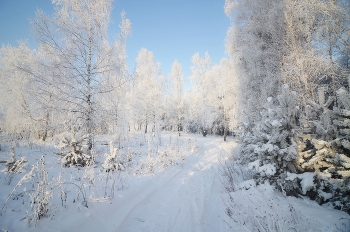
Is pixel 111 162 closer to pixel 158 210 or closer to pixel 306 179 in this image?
pixel 158 210

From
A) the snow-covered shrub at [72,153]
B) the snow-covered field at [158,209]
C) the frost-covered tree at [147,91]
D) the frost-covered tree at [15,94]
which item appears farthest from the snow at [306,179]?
the frost-covered tree at [147,91]

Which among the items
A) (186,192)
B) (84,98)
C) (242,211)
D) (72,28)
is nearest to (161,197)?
(186,192)

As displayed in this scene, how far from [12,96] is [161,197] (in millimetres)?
16310

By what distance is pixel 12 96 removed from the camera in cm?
1300

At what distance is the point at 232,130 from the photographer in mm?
7633

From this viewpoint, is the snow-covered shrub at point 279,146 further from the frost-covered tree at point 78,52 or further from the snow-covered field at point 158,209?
the frost-covered tree at point 78,52

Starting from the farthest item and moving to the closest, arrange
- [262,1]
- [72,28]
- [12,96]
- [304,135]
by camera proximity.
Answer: [12,96] < [262,1] < [72,28] < [304,135]

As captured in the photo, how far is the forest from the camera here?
3.08 meters

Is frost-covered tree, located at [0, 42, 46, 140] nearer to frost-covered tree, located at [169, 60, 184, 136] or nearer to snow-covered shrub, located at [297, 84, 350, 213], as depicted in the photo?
snow-covered shrub, located at [297, 84, 350, 213]

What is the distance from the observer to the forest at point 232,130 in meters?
3.08

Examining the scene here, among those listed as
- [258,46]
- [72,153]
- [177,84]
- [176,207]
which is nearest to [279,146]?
[176,207]

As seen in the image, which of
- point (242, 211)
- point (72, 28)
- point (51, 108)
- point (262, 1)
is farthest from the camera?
point (262, 1)

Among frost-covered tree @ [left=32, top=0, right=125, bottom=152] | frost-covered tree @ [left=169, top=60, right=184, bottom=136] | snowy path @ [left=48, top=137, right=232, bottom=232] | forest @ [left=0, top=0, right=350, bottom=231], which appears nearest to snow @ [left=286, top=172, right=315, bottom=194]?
forest @ [left=0, top=0, right=350, bottom=231]

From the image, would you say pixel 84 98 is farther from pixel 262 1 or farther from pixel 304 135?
pixel 262 1
